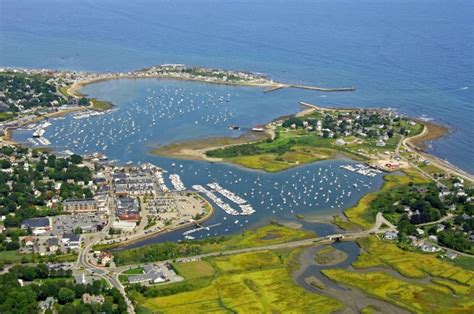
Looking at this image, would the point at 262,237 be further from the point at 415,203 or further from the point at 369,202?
the point at 415,203

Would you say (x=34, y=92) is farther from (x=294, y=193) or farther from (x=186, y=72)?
(x=294, y=193)

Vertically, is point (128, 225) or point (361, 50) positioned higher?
point (361, 50)

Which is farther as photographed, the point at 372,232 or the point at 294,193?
the point at 294,193

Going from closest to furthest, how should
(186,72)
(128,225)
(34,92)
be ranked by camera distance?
1. (128,225)
2. (34,92)
3. (186,72)

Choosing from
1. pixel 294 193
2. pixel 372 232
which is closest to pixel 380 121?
pixel 294 193

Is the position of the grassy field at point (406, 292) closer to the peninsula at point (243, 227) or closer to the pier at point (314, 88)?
the peninsula at point (243, 227)

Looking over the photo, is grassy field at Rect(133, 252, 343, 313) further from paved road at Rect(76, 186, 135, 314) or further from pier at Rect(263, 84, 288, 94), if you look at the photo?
pier at Rect(263, 84, 288, 94)

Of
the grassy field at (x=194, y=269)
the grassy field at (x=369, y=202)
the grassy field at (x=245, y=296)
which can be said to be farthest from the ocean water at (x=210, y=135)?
the grassy field at (x=245, y=296)

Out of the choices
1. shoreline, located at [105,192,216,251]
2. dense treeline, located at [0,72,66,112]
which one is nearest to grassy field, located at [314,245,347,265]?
shoreline, located at [105,192,216,251]
